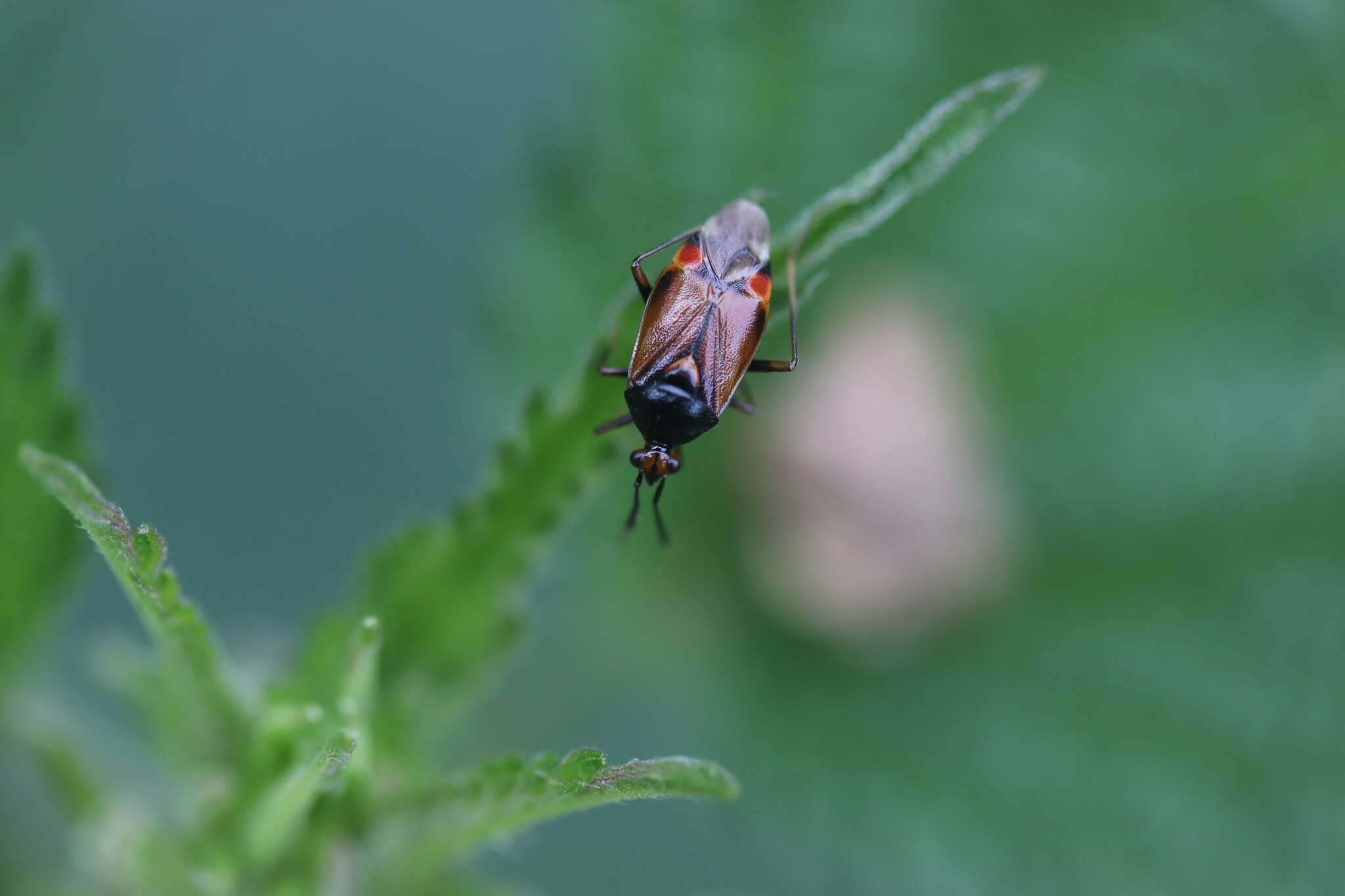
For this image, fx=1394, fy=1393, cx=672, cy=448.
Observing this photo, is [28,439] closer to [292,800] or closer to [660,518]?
[292,800]

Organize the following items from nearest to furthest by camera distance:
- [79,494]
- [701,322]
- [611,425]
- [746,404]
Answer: [79,494] < [611,425] < [701,322] < [746,404]

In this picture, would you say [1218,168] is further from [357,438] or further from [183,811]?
[183,811]

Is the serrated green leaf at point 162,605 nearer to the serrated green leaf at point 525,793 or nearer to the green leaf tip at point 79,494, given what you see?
the green leaf tip at point 79,494

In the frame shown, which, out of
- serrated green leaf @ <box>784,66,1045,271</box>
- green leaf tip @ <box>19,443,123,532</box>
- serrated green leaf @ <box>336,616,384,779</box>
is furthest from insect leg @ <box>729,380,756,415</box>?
green leaf tip @ <box>19,443,123,532</box>

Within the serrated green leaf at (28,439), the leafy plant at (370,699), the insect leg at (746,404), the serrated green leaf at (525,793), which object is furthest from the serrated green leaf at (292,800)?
the insect leg at (746,404)

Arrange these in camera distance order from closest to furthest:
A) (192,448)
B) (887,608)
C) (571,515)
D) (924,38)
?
(571,515) < (924,38) < (887,608) < (192,448)

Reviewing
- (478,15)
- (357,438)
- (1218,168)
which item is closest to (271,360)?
(357,438)

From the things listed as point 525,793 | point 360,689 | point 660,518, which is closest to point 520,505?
point 360,689
